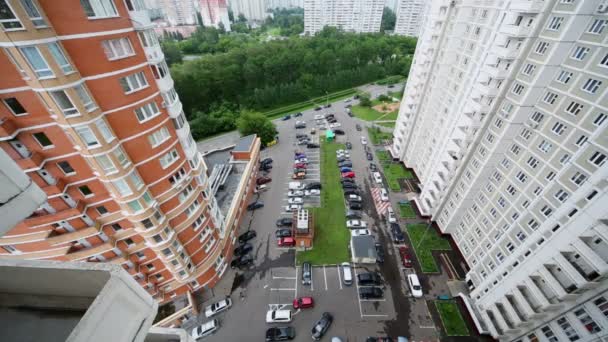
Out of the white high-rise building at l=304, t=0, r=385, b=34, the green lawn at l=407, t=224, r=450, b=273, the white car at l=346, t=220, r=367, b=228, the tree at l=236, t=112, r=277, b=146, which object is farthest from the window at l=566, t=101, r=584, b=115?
the white high-rise building at l=304, t=0, r=385, b=34

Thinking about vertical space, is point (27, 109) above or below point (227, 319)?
above

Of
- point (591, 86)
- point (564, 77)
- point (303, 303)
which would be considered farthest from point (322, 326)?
point (564, 77)

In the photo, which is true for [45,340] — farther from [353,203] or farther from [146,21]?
[353,203]

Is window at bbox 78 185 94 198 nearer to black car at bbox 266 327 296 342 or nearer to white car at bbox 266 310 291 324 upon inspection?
white car at bbox 266 310 291 324

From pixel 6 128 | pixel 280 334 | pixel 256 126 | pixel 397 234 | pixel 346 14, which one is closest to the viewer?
pixel 6 128

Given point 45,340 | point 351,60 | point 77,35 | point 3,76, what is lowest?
point 351,60

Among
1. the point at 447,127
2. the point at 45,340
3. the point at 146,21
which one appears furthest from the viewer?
the point at 447,127

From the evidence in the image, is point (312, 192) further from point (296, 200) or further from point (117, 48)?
point (117, 48)

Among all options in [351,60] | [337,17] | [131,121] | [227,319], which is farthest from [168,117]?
[337,17]
